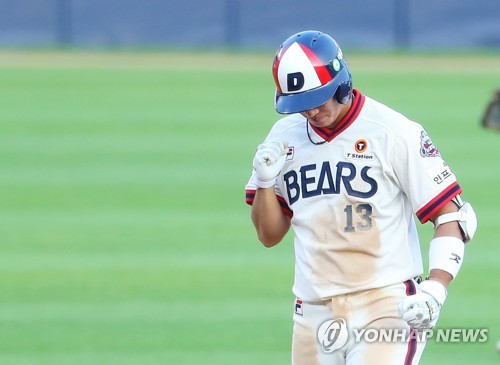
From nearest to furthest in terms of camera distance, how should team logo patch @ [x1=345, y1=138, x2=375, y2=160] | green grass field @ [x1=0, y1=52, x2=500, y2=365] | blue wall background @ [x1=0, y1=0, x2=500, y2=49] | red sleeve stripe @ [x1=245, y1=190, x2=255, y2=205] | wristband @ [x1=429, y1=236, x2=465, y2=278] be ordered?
1. wristband @ [x1=429, y1=236, x2=465, y2=278]
2. team logo patch @ [x1=345, y1=138, x2=375, y2=160]
3. red sleeve stripe @ [x1=245, y1=190, x2=255, y2=205]
4. green grass field @ [x1=0, y1=52, x2=500, y2=365]
5. blue wall background @ [x1=0, y1=0, x2=500, y2=49]

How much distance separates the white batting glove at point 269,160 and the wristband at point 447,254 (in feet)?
2.34

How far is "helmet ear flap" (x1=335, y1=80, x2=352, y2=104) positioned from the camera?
5.10 metres

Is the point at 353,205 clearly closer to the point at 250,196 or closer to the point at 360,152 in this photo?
the point at 360,152

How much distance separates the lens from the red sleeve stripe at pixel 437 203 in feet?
16.5

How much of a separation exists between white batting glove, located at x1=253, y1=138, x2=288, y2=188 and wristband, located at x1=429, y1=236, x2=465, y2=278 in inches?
28.0

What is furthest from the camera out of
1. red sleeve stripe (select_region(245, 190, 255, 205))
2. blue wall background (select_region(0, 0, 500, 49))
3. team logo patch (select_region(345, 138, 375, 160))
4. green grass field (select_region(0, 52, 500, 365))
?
blue wall background (select_region(0, 0, 500, 49))

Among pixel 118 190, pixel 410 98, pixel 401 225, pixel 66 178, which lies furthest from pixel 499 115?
pixel 410 98

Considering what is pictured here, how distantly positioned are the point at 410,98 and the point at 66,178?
26.8ft

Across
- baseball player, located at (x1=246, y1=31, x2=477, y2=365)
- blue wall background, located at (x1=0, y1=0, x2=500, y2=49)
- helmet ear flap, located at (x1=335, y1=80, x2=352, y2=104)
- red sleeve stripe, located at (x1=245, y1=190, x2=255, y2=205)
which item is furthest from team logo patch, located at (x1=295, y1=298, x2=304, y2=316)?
blue wall background, located at (x1=0, y1=0, x2=500, y2=49)

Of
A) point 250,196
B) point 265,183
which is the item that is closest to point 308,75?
point 265,183

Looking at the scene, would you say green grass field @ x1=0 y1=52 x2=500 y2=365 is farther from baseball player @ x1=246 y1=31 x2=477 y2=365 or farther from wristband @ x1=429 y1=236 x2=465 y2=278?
wristband @ x1=429 y1=236 x2=465 y2=278

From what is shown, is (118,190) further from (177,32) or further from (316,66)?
(177,32)

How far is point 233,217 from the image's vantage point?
41.8ft

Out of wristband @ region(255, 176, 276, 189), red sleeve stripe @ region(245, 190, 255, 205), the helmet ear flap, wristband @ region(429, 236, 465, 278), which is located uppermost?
the helmet ear flap
